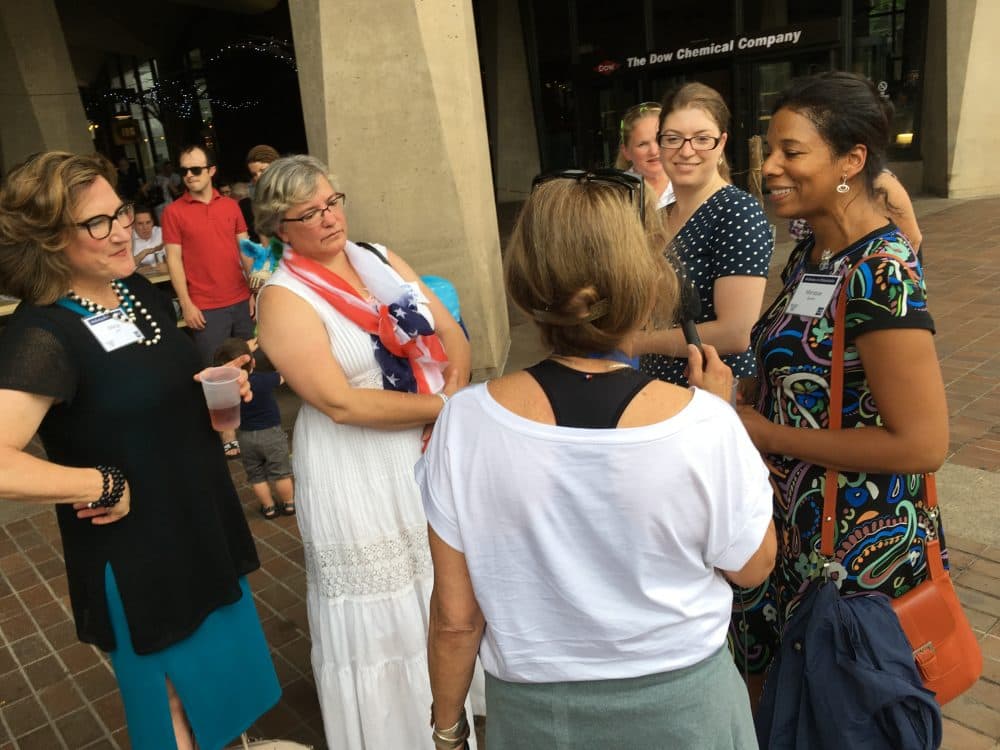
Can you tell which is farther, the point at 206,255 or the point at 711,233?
the point at 206,255

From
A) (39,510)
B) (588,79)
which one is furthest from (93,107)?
(39,510)

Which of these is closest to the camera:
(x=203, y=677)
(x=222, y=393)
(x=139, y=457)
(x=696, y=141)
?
(x=139, y=457)

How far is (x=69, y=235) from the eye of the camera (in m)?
1.86

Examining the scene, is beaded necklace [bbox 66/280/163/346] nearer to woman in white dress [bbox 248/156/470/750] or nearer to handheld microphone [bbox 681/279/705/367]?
woman in white dress [bbox 248/156/470/750]

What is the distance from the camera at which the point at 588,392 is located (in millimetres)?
1254

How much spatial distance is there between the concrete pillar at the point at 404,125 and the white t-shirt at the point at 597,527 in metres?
4.46

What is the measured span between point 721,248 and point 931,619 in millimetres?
1194

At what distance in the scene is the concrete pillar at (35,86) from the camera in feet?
33.6

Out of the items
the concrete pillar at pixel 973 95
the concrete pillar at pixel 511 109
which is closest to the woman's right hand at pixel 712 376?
the concrete pillar at pixel 973 95

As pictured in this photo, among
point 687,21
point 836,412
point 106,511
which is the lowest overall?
point 106,511

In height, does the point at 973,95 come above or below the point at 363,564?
above

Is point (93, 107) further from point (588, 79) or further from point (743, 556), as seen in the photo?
point (743, 556)

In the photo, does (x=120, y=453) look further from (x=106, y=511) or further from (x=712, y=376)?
(x=712, y=376)

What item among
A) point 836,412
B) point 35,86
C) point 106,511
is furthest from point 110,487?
point 35,86
